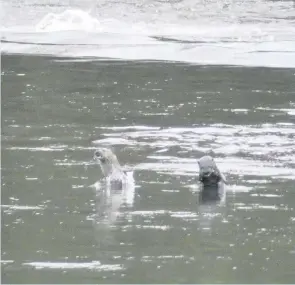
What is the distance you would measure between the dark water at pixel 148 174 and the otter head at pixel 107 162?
0.38 ft

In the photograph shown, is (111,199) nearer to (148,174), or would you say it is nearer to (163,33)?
(148,174)

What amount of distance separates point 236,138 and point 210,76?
5.10 meters

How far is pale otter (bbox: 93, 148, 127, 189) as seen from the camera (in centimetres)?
1038

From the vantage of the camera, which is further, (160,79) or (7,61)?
(7,61)

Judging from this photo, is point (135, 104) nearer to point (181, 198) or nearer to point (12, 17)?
point (181, 198)

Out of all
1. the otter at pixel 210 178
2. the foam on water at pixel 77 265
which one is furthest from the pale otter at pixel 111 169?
the foam on water at pixel 77 265

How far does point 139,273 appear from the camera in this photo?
24.5 feet

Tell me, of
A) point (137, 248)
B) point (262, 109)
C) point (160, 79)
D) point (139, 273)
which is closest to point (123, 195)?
point (137, 248)

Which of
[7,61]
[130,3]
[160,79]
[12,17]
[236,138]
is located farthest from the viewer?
[130,3]

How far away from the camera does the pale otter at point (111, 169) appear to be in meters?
10.4

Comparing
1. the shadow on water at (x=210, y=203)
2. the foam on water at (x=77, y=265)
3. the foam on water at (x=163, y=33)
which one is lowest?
the foam on water at (x=77, y=265)

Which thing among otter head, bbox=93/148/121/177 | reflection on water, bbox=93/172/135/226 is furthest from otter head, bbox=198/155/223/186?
otter head, bbox=93/148/121/177

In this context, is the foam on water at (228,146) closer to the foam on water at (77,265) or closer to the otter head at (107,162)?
the otter head at (107,162)

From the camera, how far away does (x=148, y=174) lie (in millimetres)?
10891
